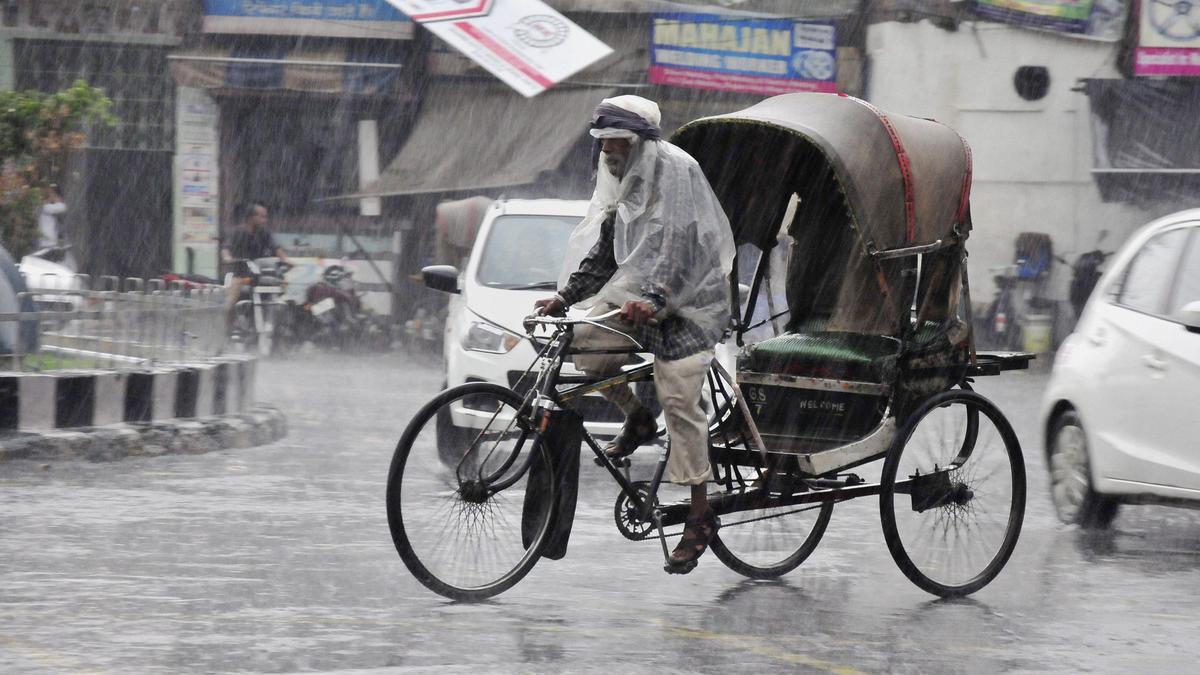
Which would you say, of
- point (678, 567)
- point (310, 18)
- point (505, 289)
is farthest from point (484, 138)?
point (678, 567)

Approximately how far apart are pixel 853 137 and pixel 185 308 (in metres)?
5.87

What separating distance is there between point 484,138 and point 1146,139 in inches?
345

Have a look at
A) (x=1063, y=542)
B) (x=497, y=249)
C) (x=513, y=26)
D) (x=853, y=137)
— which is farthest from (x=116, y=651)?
(x=513, y=26)

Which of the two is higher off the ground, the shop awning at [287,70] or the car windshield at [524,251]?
the shop awning at [287,70]

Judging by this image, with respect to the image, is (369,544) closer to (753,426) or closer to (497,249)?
(753,426)

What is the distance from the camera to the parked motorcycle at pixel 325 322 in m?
20.1

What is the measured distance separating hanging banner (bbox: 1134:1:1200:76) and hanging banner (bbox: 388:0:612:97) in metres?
7.24

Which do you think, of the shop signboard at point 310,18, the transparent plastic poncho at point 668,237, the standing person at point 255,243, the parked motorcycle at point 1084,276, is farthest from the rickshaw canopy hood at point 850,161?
the shop signboard at point 310,18

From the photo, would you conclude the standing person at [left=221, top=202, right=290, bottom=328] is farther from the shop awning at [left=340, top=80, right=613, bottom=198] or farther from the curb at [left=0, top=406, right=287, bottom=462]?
the curb at [left=0, top=406, right=287, bottom=462]

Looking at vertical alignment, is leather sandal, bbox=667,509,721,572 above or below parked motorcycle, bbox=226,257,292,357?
above

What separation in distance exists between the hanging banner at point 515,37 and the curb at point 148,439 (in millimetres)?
10167

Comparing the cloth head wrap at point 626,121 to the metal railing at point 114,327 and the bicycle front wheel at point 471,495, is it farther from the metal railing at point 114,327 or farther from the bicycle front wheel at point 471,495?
the metal railing at point 114,327

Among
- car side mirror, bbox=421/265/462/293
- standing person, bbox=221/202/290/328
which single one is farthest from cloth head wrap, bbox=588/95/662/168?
standing person, bbox=221/202/290/328

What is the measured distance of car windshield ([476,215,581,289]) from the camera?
34.3 feet
